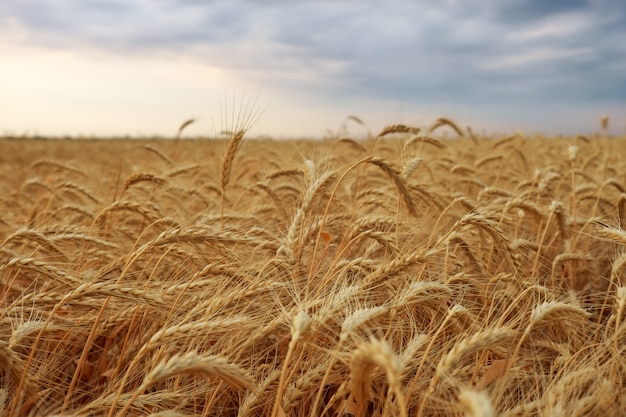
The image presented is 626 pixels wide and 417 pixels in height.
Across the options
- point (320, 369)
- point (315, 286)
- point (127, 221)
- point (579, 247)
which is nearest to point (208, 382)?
point (320, 369)

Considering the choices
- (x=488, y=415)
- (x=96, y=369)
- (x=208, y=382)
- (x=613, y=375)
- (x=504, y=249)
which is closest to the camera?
(x=488, y=415)

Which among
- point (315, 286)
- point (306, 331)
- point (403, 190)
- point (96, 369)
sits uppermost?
point (403, 190)

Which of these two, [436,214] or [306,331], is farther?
[436,214]

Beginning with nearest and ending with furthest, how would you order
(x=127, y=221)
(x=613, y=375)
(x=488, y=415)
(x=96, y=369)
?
(x=488, y=415) → (x=613, y=375) → (x=96, y=369) → (x=127, y=221)

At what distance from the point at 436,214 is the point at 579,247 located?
120 cm

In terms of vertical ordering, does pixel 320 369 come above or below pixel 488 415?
below

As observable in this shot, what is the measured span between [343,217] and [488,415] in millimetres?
2245

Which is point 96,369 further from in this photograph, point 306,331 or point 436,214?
point 436,214

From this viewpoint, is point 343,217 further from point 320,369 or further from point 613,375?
point 613,375

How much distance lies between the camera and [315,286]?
220 centimetres

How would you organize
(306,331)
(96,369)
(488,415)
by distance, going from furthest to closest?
(96,369), (306,331), (488,415)

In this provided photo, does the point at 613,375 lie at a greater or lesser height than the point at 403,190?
lesser

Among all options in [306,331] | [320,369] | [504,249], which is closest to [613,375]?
[504,249]

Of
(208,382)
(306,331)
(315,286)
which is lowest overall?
(208,382)
